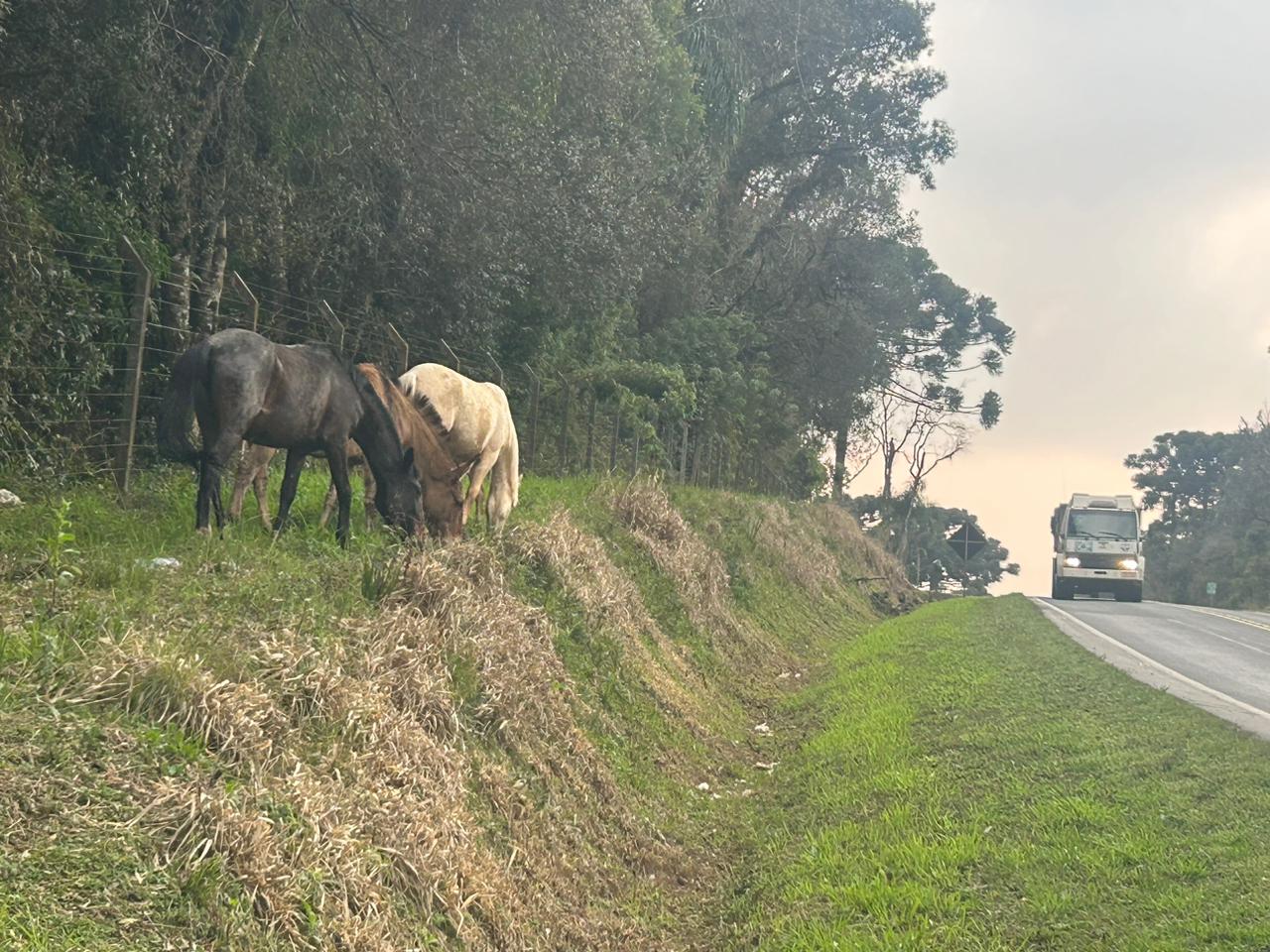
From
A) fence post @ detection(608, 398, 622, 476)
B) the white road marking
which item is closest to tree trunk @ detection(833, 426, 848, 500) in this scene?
the white road marking

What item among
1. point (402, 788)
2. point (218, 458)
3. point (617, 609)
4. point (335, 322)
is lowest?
point (402, 788)

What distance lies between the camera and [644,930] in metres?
6.63

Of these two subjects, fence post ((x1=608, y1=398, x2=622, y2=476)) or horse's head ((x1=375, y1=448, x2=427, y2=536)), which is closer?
horse's head ((x1=375, y1=448, x2=427, y2=536))

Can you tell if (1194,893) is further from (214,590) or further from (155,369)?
(155,369)

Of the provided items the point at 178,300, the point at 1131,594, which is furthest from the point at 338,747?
the point at 1131,594

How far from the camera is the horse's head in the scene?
9.71 m

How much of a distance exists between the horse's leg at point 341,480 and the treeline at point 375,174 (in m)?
2.94

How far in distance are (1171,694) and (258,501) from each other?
9.70 metres

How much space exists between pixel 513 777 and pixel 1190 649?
15619mm

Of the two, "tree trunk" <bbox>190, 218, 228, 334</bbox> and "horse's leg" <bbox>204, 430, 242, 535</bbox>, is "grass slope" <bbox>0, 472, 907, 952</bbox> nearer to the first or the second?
"horse's leg" <bbox>204, 430, 242, 535</bbox>

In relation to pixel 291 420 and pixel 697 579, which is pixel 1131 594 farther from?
pixel 291 420

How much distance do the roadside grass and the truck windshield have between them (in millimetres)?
21867

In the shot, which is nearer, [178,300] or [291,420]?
[291,420]

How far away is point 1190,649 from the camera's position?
19078mm
